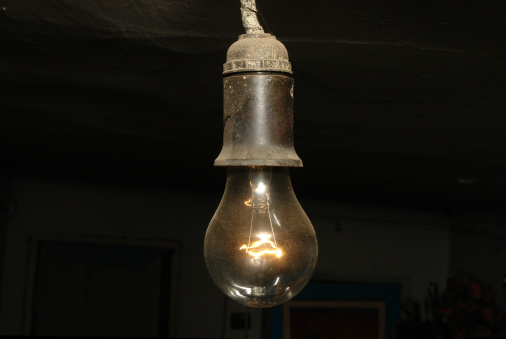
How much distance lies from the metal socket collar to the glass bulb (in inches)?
5.1

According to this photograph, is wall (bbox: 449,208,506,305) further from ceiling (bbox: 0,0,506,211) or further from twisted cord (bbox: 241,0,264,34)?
twisted cord (bbox: 241,0,264,34)

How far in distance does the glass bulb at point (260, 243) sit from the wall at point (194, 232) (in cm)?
259

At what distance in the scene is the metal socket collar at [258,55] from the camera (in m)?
0.88

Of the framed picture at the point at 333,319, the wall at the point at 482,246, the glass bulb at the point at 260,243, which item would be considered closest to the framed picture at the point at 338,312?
the framed picture at the point at 333,319

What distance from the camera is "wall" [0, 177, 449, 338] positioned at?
329cm

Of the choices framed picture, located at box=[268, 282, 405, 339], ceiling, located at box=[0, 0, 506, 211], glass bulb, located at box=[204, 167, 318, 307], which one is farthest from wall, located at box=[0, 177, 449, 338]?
glass bulb, located at box=[204, 167, 318, 307]

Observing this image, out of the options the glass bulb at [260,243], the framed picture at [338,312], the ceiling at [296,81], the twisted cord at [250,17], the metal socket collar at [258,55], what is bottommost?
the glass bulb at [260,243]

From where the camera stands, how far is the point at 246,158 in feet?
2.86

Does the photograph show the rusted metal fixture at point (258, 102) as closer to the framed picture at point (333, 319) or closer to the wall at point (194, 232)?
the wall at point (194, 232)

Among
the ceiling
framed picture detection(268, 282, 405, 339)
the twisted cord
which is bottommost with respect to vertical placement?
framed picture detection(268, 282, 405, 339)

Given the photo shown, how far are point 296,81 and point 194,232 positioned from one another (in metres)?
2.21

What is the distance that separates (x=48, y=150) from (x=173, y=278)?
1.21 meters

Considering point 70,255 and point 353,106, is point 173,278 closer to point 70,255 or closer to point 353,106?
point 70,255

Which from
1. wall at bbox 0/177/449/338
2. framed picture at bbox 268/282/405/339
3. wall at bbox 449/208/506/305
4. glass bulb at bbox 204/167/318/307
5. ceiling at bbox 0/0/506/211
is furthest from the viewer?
framed picture at bbox 268/282/405/339
